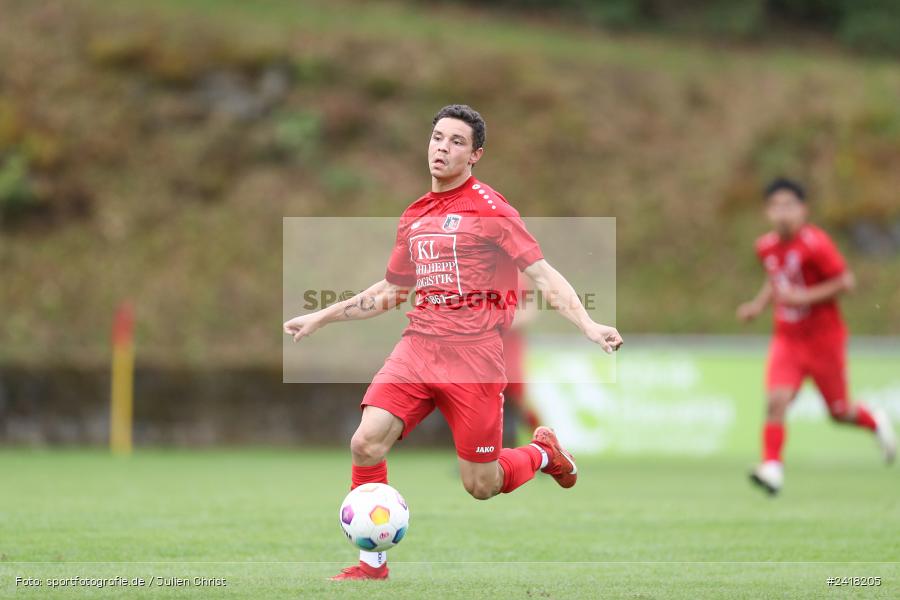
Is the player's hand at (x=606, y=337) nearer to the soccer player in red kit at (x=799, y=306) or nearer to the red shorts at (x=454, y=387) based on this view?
the red shorts at (x=454, y=387)

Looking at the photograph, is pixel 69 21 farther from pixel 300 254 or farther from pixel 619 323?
pixel 619 323

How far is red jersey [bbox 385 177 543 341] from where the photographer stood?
614 centimetres

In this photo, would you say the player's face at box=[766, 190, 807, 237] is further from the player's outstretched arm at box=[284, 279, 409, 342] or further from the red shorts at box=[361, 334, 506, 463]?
the red shorts at box=[361, 334, 506, 463]

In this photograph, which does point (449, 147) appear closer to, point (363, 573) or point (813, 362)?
point (363, 573)

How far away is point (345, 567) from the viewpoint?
6.29m

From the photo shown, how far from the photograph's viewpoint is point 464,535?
767 cm

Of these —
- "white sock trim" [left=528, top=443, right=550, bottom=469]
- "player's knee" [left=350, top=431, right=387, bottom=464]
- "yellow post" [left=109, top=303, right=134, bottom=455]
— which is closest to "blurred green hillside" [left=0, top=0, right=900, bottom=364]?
"yellow post" [left=109, top=303, right=134, bottom=455]

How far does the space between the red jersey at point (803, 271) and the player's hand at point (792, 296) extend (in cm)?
4

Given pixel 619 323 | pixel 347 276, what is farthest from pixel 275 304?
pixel 619 323

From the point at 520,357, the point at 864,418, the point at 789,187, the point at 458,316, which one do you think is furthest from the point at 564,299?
the point at 520,357

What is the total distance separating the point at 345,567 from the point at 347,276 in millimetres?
14051

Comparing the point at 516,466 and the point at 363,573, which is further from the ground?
the point at 516,466

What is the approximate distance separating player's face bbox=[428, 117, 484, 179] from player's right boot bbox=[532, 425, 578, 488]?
1709mm

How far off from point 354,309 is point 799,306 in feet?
19.3
